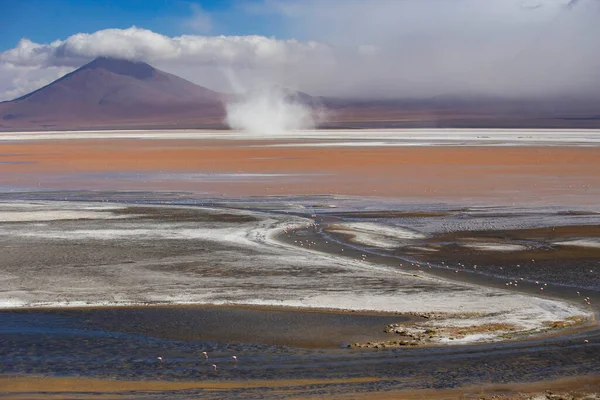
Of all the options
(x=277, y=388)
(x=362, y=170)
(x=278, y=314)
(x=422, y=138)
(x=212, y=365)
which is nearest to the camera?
(x=277, y=388)

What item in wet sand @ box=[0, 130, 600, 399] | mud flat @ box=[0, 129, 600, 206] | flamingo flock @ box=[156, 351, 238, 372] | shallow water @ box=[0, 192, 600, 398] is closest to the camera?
wet sand @ box=[0, 130, 600, 399]

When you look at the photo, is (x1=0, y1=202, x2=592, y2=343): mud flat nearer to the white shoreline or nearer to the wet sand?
the wet sand

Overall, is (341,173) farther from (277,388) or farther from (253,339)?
(277,388)

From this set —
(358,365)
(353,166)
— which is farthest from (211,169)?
(358,365)

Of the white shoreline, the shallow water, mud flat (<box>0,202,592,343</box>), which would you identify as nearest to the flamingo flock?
the shallow water

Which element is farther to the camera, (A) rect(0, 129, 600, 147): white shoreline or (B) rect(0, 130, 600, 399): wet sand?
(A) rect(0, 129, 600, 147): white shoreline

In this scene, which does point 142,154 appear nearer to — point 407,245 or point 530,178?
point 530,178

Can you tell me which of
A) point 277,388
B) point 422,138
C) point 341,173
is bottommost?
point 277,388

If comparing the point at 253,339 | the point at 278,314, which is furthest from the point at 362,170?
the point at 253,339

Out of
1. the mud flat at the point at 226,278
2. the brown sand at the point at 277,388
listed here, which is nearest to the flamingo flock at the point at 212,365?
the brown sand at the point at 277,388
